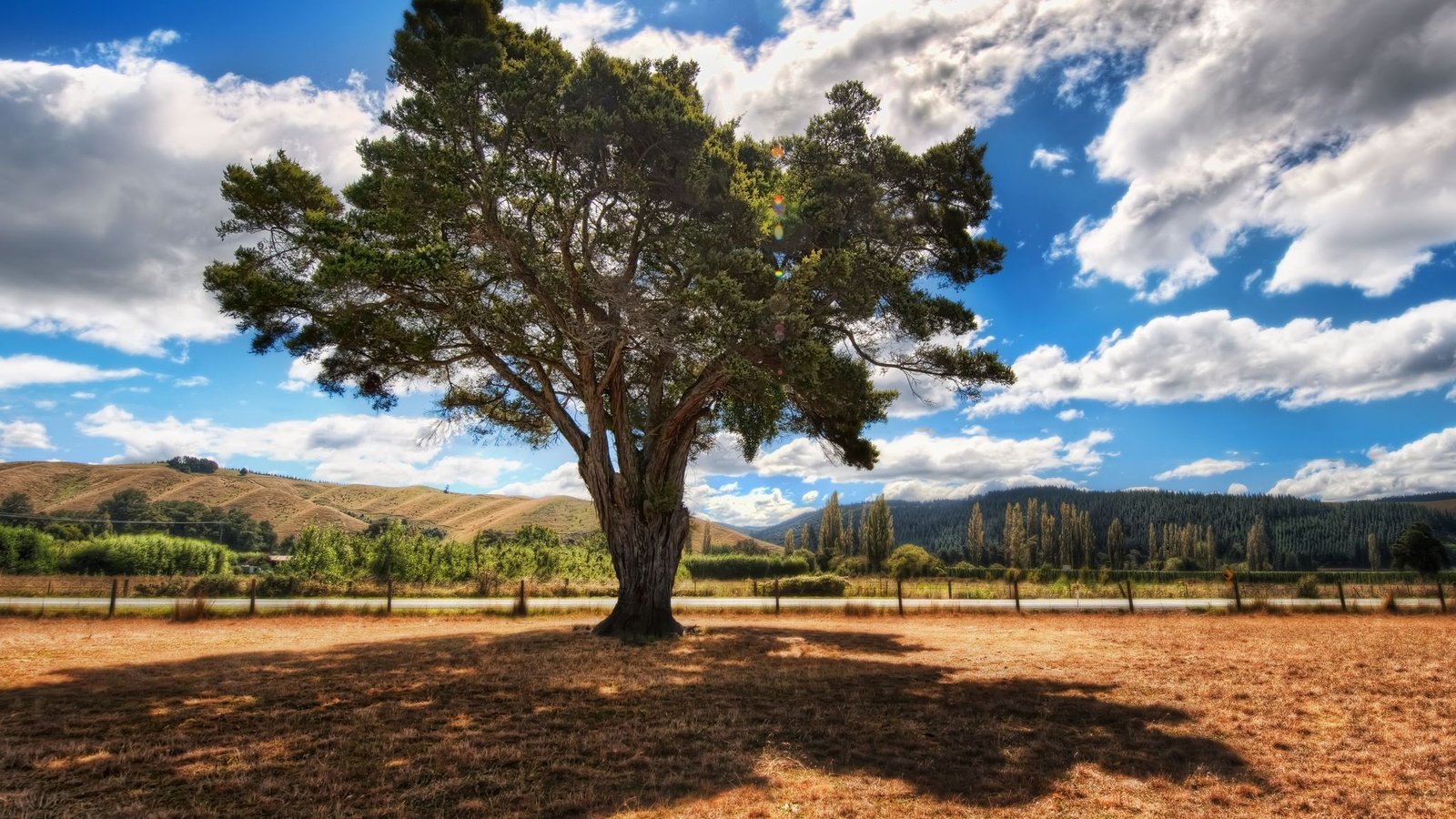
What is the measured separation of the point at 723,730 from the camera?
747 centimetres

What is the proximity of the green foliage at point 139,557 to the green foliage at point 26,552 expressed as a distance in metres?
1.22

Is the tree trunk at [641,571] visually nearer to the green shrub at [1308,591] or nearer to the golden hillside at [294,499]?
the green shrub at [1308,591]

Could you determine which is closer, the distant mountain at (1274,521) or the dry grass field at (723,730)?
the dry grass field at (723,730)

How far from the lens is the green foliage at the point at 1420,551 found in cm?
3966

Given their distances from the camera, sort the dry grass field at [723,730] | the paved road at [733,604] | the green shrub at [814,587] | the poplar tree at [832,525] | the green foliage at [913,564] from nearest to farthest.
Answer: the dry grass field at [723,730] < the paved road at [733,604] < the green shrub at [814,587] < the green foliage at [913,564] < the poplar tree at [832,525]

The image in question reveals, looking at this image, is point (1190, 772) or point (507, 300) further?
point (507, 300)

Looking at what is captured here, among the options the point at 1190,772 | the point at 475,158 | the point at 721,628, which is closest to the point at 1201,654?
the point at 1190,772

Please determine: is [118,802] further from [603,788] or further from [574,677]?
[574,677]

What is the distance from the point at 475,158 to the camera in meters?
13.4

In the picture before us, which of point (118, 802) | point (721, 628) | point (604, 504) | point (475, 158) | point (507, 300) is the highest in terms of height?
point (475, 158)

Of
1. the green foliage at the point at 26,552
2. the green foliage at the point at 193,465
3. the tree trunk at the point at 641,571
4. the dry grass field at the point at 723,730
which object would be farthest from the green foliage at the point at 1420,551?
the green foliage at the point at 193,465

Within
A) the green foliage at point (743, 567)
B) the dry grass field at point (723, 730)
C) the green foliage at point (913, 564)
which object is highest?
the dry grass field at point (723, 730)

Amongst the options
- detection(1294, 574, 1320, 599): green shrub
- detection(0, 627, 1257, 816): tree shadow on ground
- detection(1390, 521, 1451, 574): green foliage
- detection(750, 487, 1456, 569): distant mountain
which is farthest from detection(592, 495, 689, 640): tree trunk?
detection(750, 487, 1456, 569): distant mountain

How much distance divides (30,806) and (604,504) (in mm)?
11695
